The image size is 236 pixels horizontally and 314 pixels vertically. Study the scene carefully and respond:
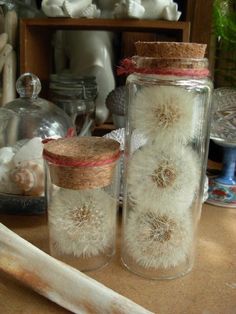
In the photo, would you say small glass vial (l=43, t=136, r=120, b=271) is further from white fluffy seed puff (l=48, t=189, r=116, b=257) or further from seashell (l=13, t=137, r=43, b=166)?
seashell (l=13, t=137, r=43, b=166)

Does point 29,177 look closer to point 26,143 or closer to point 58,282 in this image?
point 26,143

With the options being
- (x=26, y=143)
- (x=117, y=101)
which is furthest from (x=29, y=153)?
(x=117, y=101)

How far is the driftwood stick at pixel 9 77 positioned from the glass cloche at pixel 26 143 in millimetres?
91

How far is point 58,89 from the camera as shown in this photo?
792mm

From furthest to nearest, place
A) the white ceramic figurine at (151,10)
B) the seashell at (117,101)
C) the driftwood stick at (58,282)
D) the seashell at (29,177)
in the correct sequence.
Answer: the seashell at (117,101) → the white ceramic figurine at (151,10) → the seashell at (29,177) → the driftwood stick at (58,282)

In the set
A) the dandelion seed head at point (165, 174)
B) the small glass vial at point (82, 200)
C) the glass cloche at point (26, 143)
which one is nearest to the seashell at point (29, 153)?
the glass cloche at point (26, 143)

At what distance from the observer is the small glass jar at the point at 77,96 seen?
785 millimetres

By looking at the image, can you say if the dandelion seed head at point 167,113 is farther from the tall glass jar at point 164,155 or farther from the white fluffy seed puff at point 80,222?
the white fluffy seed puff at point 80,222

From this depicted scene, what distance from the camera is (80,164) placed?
0.40 metres

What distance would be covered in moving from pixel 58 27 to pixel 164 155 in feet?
1.38

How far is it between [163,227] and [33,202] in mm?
208

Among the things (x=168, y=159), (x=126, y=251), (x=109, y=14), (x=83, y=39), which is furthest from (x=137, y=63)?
(x=83, y=39)

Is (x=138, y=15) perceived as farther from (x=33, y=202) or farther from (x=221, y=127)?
(x=33, y=202)

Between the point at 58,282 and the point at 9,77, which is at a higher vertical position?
the point at 9,77
